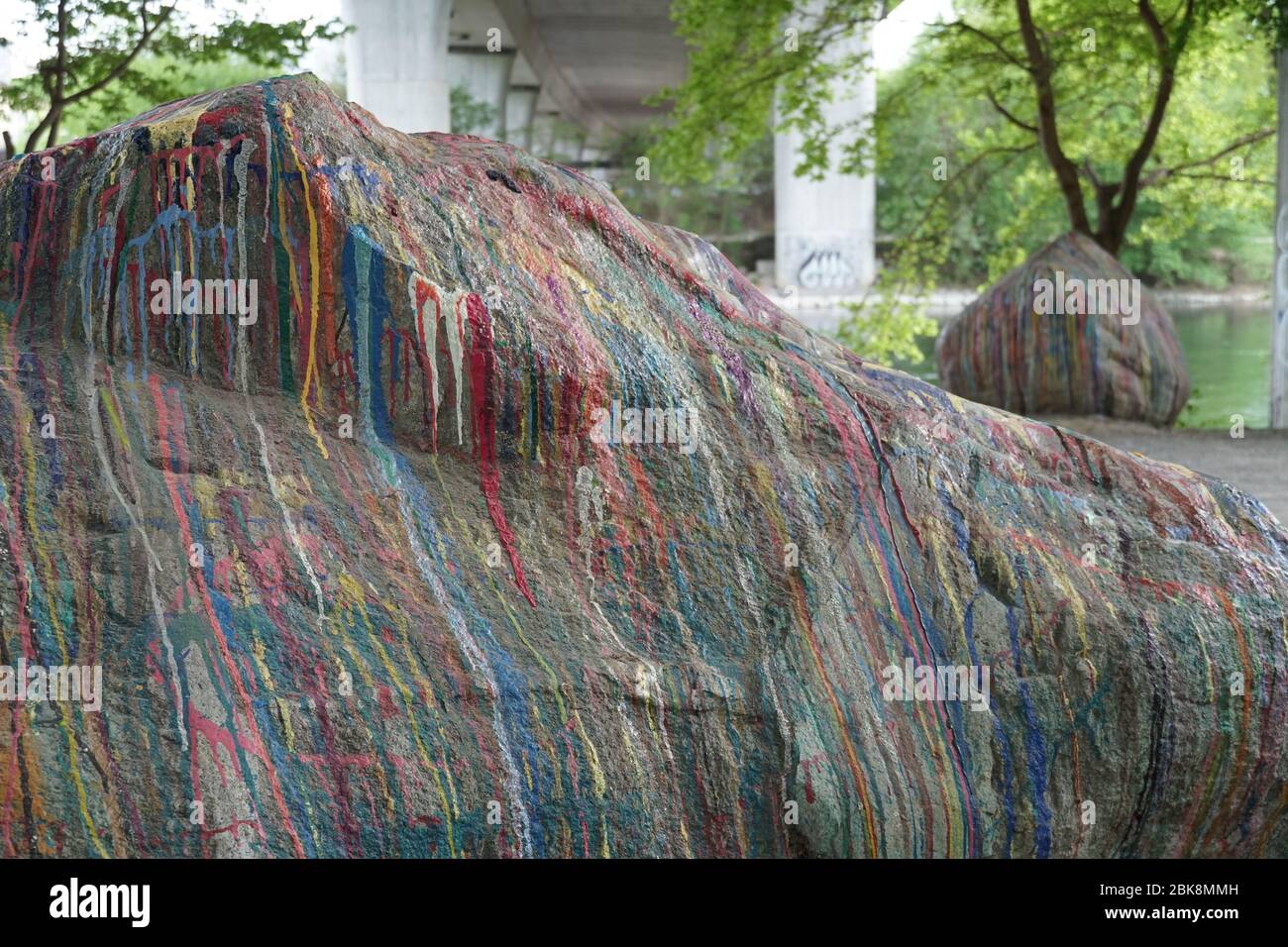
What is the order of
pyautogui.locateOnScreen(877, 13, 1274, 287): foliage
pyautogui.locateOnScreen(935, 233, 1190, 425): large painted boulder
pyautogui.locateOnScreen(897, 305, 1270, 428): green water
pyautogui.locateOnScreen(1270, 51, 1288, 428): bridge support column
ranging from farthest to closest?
pyautogui.locateOnScreen(897, 305, 1270, 428): green water
pyautogui.locateOnScreen(877, 13, 1274, 287): foliage
pyautogui.locateOnScreen(1270, 51, 1288, 428): bridge support column
pyautogui.locateOnScreen(935, 233, 1190, 425): large painted boulder

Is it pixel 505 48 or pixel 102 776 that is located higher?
pixel 505 48

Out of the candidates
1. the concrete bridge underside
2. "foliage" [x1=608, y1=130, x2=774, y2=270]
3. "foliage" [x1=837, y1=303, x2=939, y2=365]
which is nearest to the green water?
"foliage" [x1=837, y1=303, x2=939, y2=365]

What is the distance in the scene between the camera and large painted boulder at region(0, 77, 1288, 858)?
3811 millimetres

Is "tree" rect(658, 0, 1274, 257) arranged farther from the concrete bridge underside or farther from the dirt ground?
the dirt ground

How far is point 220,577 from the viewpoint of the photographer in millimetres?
3924

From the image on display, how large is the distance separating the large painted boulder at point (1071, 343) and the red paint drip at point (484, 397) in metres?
10.2

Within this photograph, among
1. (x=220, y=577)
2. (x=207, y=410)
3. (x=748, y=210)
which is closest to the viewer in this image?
(x=220, y=577)

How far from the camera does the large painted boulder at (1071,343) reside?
13.5 m

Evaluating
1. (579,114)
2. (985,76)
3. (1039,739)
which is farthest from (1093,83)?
(579,114)

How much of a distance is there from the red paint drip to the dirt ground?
756 centimetres

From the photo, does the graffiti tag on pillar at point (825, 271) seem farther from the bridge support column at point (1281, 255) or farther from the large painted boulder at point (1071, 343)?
the large painted boulder at point (1071, 343)

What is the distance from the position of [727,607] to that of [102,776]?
1.89 metres

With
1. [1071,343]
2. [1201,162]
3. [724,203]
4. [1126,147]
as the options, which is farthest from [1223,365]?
[724,203]

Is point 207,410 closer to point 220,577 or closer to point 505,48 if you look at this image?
point 220,577
